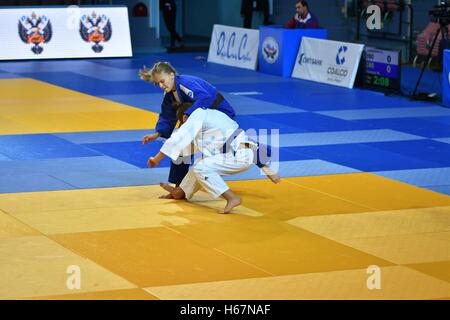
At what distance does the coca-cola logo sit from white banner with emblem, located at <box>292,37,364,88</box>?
7.84 feet

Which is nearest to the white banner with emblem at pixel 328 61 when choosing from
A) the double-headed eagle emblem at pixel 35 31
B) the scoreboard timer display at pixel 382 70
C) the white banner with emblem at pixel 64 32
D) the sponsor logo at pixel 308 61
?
the sponsor logo at pixel 308 61

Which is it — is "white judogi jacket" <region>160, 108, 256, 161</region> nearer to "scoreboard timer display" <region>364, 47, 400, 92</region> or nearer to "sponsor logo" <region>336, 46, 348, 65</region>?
"scoreboard timer display" <region>364, 47, 400, 92</region>

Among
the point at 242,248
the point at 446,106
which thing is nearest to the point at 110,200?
the point at 242,248

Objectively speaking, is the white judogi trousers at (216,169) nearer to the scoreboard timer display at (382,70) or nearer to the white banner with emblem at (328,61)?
the scoreboard timer display at (382,70)

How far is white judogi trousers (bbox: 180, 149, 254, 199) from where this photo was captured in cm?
1167

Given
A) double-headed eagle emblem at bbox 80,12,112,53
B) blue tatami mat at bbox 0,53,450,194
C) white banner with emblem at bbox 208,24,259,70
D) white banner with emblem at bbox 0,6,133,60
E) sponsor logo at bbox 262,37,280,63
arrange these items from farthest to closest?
double-headed eagle emblem at bbox 80,12,112,53 < white banner with emblem at bbox 0,6,133,60 < white banner with emblem at bbox 208,24,259,70 < sponsor logo at bbox 262,37,280,63 < blue tatami mat at bbox 0,53,450,194

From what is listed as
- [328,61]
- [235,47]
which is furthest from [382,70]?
[235,47]

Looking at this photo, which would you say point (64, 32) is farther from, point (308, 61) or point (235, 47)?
point (308, 61)

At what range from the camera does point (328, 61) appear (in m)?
23.9

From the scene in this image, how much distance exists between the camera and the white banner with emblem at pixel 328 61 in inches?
916

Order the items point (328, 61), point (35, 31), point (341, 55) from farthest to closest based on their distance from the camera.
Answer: point (35, 31) < point (328, 61) < point (341, 55)

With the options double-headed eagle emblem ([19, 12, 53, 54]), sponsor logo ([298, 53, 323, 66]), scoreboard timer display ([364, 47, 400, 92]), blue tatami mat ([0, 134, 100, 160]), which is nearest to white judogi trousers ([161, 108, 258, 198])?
blue tatami mat ([0, 134, 100, 160])

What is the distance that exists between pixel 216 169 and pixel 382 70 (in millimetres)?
11689

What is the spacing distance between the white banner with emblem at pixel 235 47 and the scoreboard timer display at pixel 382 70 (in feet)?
14.0
